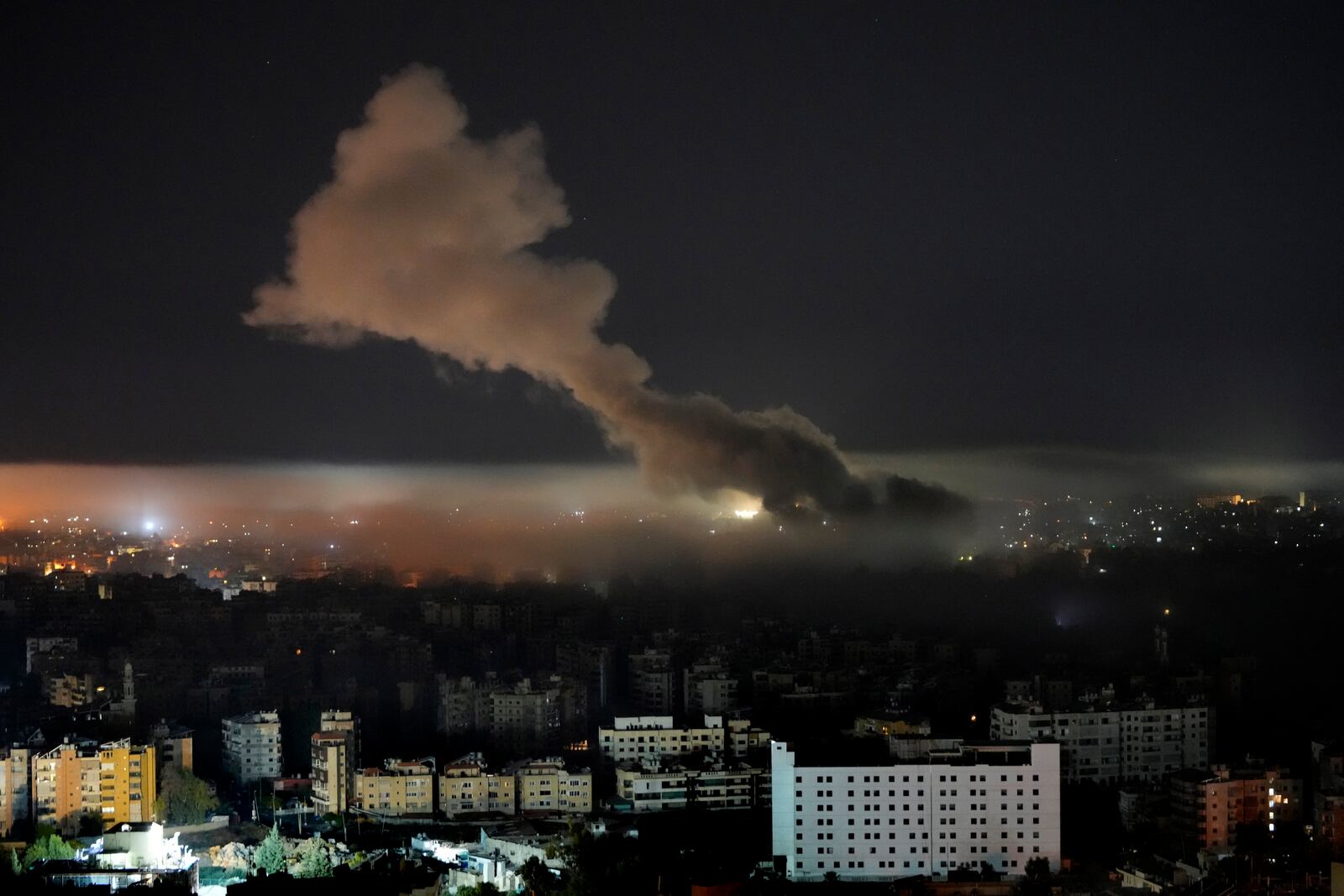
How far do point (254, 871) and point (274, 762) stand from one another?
3017 mm

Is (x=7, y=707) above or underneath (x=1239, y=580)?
underneath

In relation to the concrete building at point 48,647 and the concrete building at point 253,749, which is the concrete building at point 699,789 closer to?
the concrete building at point 253,749

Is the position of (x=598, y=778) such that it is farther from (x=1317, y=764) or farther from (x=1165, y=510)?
(x=1165, y=510)

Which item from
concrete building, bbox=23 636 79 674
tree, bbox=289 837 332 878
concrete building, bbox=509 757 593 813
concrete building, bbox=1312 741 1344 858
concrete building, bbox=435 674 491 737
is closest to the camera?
tree, bbox=289 837 332 878

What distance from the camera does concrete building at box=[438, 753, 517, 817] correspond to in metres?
10.2

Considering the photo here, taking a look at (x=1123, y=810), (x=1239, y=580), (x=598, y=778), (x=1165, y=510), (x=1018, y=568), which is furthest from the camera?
(x=1018, y=568)

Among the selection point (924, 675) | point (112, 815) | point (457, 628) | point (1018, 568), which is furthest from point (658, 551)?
point (112, 815)

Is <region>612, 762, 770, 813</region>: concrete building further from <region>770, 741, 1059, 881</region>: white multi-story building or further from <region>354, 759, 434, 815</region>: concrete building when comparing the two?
<region>770, 741, 1059, 881</region>: white multi-story building

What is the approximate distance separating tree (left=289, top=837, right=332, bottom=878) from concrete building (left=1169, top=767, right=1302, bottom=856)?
14.3ft

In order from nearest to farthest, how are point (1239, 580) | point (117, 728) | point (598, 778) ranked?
1. point (598, 778)
2. point (117, 728)
3. point (1239, 580)

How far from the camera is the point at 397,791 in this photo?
10266 mm

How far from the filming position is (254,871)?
8430mm

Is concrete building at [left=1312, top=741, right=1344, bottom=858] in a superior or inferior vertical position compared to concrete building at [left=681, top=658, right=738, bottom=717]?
inferior

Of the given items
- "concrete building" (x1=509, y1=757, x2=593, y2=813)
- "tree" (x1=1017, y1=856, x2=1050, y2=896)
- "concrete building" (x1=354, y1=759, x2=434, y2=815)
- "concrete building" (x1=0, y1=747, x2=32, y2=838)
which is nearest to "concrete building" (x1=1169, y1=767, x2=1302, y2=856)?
"tree" (x1=1017, y1=856, x2=1050, y2=896)
